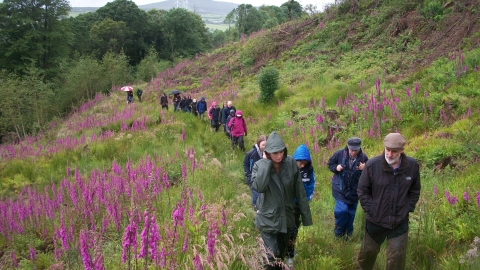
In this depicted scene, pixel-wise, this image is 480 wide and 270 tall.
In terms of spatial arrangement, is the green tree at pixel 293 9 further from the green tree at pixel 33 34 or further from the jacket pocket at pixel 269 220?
the jacket pocket at pixel 269 220

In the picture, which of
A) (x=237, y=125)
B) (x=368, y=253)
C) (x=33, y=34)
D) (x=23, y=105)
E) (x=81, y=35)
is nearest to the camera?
(x=368, y=253)

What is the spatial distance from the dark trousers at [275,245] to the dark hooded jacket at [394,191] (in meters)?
1.05

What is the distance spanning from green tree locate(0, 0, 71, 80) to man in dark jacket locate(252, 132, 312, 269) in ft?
127

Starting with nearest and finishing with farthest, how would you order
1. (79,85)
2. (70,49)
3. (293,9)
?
1. (79,85)
2. (70,49)
3. (293,9)

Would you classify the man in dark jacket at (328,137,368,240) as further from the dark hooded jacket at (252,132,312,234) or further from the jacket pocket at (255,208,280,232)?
A: the jacket pocket at (255,208,280,232)

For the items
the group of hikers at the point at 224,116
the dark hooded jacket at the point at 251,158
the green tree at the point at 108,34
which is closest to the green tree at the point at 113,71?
the green tree at the point at 108,34

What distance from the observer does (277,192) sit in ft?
12.4

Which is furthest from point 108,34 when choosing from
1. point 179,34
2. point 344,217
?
point 344,217

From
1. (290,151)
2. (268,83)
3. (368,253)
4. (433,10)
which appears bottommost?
(290,151)

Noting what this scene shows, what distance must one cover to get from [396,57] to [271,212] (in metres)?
15.0

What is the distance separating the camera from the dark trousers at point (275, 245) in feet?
12.3

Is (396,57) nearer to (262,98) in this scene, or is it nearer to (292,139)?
(262,98)

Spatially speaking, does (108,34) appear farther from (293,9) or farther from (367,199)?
(367,199)

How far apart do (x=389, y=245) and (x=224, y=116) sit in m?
9.57
